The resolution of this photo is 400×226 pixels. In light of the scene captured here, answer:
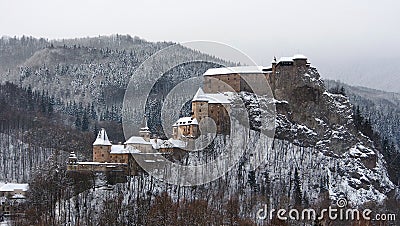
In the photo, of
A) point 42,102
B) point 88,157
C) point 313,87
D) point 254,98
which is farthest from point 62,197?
point 42,102

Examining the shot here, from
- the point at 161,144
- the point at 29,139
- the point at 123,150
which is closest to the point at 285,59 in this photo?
the point at 161,144

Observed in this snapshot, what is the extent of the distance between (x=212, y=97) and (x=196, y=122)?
362 centimetres

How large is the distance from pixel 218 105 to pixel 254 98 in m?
3.39

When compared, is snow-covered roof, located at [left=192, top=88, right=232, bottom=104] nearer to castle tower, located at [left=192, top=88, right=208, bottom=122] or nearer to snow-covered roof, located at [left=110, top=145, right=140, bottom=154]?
castle tower, located at [left=192, top=88, right=208, bottom=122]

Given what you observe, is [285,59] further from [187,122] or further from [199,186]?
[199,186]

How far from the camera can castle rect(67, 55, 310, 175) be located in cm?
4325

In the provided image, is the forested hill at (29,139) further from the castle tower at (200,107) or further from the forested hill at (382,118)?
the forested hill at (382,118)

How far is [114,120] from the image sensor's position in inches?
2987

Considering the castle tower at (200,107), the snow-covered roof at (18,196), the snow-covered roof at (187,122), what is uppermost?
the castle tower at (200,107)

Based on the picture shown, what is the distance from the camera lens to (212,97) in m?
50.8

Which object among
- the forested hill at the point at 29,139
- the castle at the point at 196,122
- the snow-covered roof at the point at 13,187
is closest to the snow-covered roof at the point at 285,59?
the castle at the point at 196,122

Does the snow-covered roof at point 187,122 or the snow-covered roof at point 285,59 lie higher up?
the snow-covered roof at point 285,59

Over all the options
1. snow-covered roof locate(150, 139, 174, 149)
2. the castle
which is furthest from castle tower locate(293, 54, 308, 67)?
snow-covered roof locate(150, 139, 174, 149)

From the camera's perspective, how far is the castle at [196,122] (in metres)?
43.2
